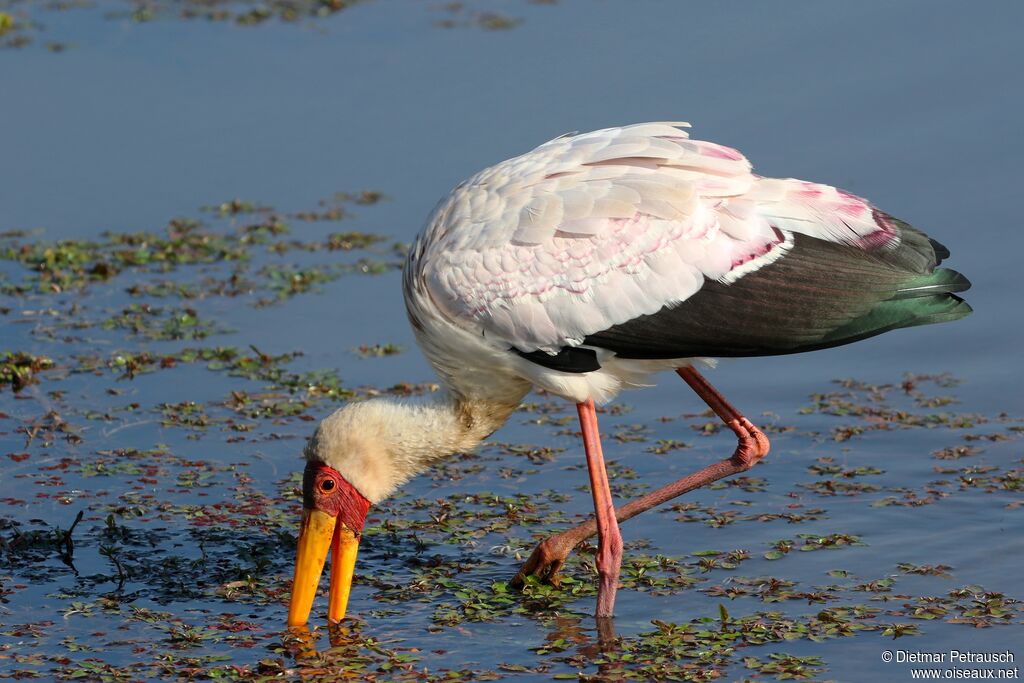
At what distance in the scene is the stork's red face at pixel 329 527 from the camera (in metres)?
6.21

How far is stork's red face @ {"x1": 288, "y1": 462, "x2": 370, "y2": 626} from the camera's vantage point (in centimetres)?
621

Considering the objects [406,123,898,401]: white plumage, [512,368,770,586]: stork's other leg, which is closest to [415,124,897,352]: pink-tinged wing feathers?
[406,123,898,401]: white plumage

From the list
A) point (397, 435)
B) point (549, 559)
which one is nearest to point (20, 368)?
point (397, 435)

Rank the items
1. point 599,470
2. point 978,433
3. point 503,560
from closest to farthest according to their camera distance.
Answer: point 599,470
point 503,560
point 978,433

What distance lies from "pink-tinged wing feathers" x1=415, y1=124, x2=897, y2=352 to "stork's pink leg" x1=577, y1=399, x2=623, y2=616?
12.3 inches

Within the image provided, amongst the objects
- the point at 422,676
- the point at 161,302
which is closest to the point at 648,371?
the point at 422,676

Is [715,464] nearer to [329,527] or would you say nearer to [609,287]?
[609,287]

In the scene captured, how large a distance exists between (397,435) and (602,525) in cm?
80

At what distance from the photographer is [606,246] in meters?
5.99

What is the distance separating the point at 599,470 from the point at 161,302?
3481mm

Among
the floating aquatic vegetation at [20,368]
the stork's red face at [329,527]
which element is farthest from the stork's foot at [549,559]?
the floating aquatic vegetation at [20,368]

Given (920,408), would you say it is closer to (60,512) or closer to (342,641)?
(342,641)

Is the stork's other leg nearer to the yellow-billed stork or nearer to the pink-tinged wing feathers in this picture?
the yellow-billed stork

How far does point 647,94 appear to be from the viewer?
1048cm
